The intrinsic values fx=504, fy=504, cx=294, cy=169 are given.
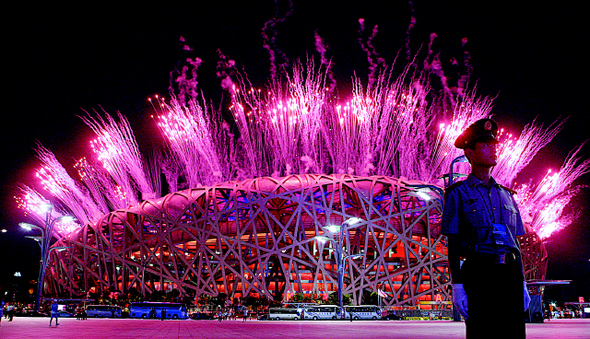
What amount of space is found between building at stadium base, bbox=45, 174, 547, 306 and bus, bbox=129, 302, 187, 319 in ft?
33.8

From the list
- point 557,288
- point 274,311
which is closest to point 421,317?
point 274,311

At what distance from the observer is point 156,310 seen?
51656mm

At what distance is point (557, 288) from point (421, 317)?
62.2 m

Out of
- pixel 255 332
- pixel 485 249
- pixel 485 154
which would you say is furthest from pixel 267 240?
pixel 485 249

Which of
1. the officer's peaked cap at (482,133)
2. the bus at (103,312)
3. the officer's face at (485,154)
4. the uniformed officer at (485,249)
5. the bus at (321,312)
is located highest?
the officer's peaked cap at (482,133)

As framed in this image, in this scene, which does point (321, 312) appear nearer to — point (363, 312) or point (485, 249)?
point (363, 312)

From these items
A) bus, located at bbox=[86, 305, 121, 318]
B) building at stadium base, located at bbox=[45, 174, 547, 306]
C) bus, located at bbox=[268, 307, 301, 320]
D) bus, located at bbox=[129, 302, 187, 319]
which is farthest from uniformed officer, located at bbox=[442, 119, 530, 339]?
building at stadium base, located at bbox=[45, 174, 547, 306]

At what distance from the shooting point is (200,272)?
62.8 m

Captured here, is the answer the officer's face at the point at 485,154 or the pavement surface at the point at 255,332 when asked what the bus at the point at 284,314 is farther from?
the officer's face at the point at 485,154

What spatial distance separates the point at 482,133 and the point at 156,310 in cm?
5186

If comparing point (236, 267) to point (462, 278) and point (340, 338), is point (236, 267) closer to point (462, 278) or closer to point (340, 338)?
point (340, 338)

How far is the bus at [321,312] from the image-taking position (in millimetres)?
46094

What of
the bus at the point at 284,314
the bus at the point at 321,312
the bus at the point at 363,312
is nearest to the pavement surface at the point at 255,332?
the bus at the point at 321,312

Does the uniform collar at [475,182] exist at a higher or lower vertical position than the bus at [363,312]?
higher
